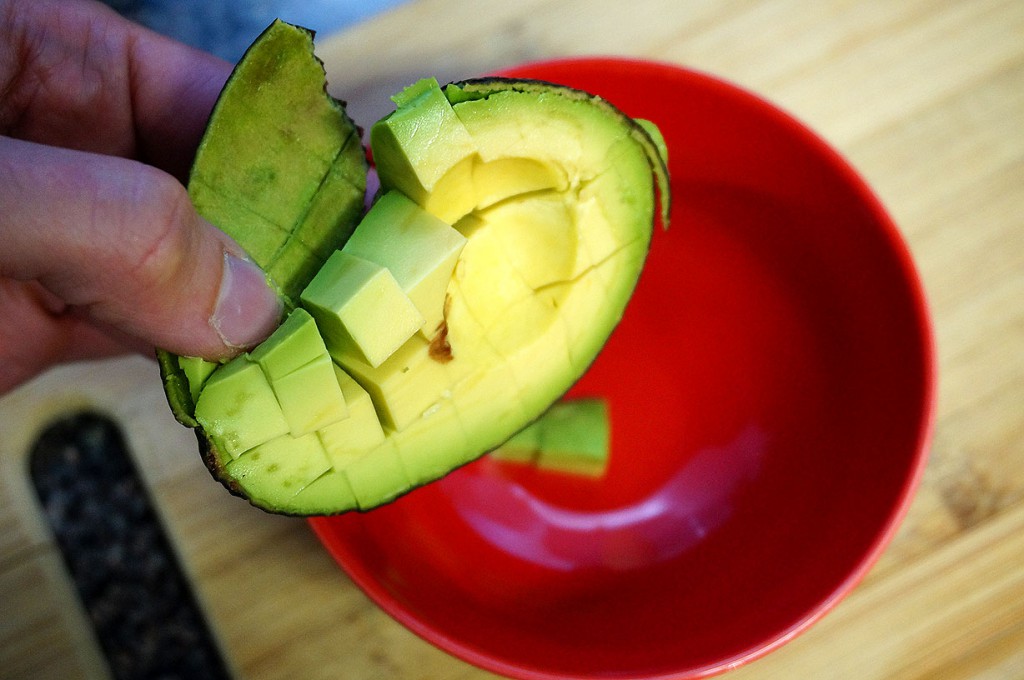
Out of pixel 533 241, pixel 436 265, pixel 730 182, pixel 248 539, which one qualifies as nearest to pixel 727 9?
pixel 730 182

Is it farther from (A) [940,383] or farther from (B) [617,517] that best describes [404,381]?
(A) [940,383]

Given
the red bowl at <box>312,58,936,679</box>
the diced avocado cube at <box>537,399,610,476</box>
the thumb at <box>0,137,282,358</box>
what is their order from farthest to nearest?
the diced avocado cube at <box>537,399,610,476</box> < the red bowl at <box>312,58,936,679</box> < the thumb at <box>0,137,282,358</box>

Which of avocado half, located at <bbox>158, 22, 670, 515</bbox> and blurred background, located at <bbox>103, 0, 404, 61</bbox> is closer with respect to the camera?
avocado half, located at <bbox>158, 22, 670, 515</bbox>

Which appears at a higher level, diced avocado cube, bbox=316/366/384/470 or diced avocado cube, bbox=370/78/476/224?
diced avocado cube, bbox=370/78/476/224

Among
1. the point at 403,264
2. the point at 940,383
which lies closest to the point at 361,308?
the point at 403,264

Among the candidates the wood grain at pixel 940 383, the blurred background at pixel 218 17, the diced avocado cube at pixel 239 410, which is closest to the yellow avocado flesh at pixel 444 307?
the diced avocado cube at pixel 239 410

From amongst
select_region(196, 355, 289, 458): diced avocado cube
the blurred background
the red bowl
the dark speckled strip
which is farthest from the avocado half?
the blurred background

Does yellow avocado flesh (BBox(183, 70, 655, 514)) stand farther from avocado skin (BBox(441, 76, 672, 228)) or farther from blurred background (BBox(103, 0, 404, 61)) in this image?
blurred background (BBox(103, 0, 404, 61))
